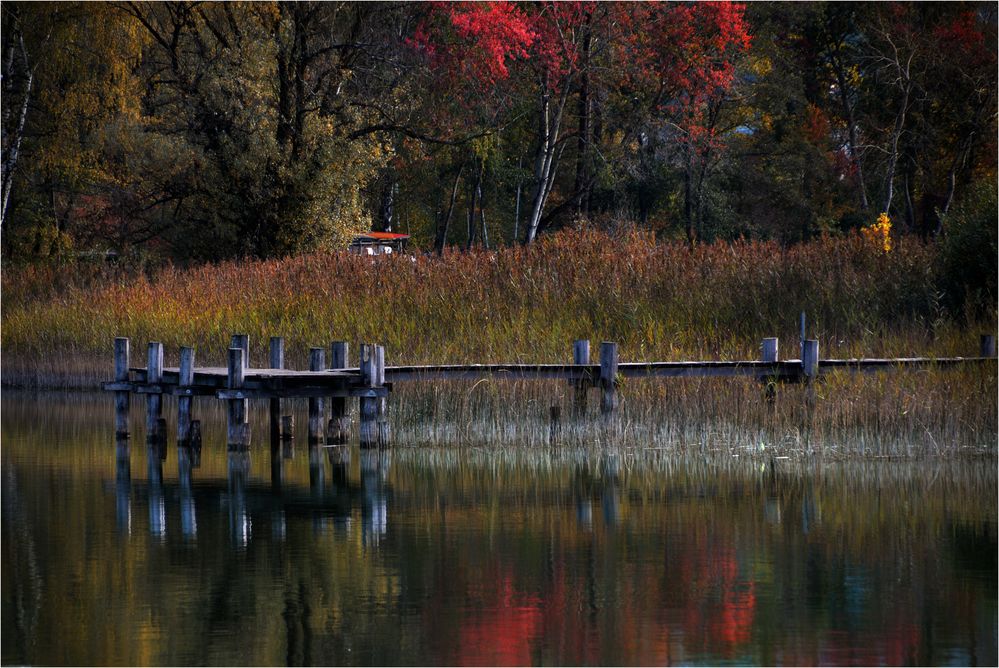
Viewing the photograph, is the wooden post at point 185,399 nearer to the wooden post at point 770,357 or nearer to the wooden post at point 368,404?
the wooden post at point 368,404

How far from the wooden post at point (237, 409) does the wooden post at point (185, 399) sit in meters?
0.79

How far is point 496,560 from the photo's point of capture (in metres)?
13.7

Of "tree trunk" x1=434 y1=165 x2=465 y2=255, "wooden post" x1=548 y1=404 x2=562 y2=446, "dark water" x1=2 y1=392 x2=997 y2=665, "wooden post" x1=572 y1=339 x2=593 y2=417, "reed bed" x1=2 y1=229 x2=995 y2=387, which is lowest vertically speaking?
"dark water" x1=2 y1=392 x2=997 y2=665

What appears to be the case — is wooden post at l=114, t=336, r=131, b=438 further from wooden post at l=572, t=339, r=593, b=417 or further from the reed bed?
wooden post at l=572, t=339, r=593, b=417

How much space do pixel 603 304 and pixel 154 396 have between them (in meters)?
6.39

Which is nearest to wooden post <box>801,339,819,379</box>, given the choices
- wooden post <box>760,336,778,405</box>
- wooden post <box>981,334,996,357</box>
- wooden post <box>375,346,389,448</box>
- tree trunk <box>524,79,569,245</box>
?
wooden post <box>760,336,778,405</box>

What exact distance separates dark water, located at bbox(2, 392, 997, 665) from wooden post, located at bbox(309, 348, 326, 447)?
1.94 meters

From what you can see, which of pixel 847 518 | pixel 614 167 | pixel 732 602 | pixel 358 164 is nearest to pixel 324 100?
pixel 358 164

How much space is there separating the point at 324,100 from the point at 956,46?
17774mm

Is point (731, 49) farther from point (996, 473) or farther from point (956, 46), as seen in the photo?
point (996, 473)

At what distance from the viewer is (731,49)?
1922 inches

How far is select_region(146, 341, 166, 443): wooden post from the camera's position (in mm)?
23281

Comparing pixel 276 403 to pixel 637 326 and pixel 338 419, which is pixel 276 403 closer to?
pixel 338 419

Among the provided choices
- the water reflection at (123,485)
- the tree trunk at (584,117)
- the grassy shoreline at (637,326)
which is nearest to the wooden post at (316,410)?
the grassy shoreline at (637,326)
